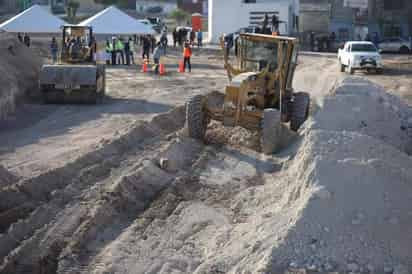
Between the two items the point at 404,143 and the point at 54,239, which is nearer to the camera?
the point at 54,239

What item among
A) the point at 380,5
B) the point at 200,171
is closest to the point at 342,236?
the point at 200,171

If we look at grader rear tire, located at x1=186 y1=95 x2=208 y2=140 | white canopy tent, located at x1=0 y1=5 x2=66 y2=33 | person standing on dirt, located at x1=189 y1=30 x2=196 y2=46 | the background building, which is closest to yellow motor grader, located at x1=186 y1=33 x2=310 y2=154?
grader rear tire, located at x1=186 y1=95 x2=208 y2=140

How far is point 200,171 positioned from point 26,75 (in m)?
15.0

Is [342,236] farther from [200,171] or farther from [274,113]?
[274,113]

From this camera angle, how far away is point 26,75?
86.6 feet

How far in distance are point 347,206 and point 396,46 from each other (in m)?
40.1

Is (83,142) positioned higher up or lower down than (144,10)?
lower down

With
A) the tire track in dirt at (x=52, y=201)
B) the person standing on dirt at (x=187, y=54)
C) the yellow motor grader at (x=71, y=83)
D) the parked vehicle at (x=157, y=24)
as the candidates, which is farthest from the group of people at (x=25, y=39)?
the tire track in dirt at (x=52, y=201)

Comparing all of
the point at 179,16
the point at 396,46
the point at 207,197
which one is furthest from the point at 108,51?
the point at 179,16

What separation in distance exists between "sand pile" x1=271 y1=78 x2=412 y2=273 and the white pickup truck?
19978 mm

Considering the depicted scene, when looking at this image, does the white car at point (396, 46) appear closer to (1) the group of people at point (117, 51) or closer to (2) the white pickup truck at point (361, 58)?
(2) the white pickup truck at point (361, 58)

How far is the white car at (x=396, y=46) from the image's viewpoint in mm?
46344

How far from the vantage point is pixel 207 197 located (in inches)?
455

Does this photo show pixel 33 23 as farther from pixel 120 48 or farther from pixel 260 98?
pixel 260 98
